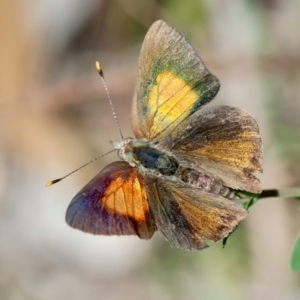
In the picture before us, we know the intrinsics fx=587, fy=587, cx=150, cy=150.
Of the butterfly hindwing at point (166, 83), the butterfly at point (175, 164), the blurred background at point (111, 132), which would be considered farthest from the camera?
the blurred background at point (111, 132)

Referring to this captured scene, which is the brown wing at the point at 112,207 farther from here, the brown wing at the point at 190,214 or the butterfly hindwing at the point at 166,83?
the butterfly hindwing at the point at 166,83

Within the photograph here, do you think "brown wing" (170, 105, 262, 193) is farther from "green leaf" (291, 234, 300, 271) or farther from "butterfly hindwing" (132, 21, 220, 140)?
"green leaf" (291, 234, 300, 271)

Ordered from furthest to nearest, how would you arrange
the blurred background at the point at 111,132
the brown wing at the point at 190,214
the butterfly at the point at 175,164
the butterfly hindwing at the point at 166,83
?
the blurred background at the point at 111,132 < the butterfly hindwing at the point at 166,83 < the butterfly at the point at 175,164 < the brown wing at the point at 190,214

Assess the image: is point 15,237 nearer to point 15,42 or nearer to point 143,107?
point 15,42

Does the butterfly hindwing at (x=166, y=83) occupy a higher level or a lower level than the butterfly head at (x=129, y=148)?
higher

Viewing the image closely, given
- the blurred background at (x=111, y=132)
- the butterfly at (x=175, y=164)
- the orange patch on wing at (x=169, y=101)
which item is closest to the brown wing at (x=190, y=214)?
the butterfly at (x=175, y=164)

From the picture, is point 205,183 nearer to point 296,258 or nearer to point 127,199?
point 127,199
